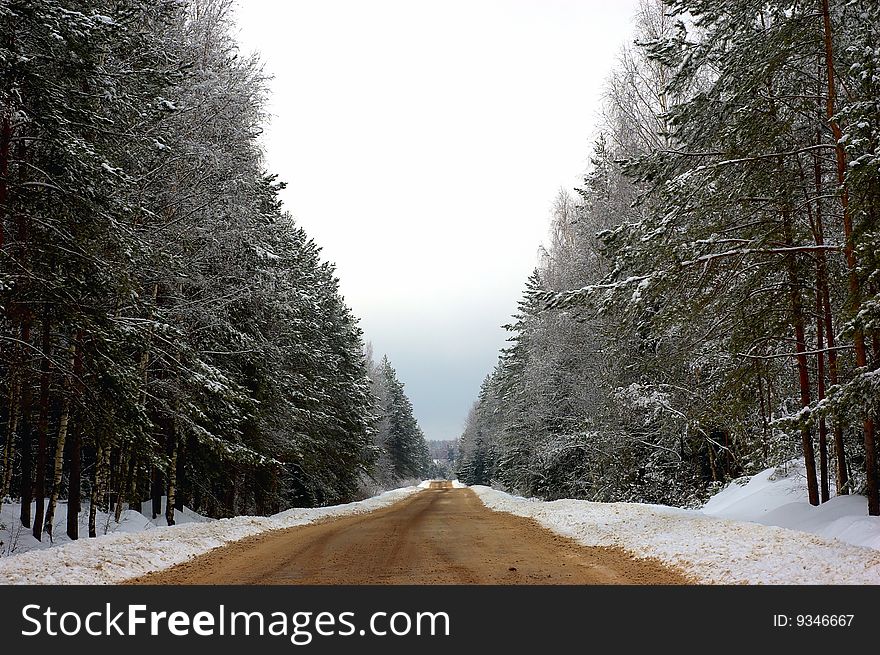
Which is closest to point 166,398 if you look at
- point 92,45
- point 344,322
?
point 92,45

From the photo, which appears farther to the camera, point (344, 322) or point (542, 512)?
point (344, 322)

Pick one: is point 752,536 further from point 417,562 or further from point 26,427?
point 26,427

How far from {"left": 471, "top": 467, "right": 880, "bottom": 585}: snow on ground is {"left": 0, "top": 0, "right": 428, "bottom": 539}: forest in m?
7.84

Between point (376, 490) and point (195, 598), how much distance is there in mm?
50868

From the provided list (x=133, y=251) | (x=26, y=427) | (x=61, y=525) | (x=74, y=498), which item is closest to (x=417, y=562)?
(x=133, y=251)

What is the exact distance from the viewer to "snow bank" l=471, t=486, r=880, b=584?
6.34 meters

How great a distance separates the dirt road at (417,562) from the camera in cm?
721

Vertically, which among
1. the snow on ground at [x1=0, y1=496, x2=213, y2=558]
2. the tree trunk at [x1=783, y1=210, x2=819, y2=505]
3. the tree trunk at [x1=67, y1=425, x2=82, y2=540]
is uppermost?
the tree trunk at [x1=783, y1=210, x2=819, y2=505]

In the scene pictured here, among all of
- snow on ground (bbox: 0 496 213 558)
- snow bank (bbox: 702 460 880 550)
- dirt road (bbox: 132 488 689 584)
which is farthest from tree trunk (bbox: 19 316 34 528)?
snow bank (bbox: 702 460 880 550)

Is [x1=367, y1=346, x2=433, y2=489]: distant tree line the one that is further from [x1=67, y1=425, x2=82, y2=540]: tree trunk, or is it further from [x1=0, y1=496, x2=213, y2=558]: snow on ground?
[x1=67, y1=425, x2=82, y2=540]: tree trunk

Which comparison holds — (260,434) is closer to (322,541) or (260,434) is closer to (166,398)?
(166,398)

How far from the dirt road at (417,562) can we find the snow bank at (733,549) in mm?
378

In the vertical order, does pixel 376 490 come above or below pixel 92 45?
below

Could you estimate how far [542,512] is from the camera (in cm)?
1808
